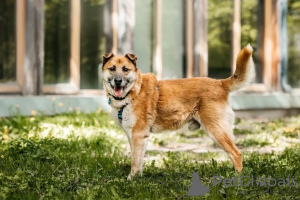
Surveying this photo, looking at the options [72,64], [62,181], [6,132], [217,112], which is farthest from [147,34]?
[62,181]

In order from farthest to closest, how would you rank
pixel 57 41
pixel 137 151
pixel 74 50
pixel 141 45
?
pixel 141 45, pixel 74 50, pixel 57 41, pixel 137 151

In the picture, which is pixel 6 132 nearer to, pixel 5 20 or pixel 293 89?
pixel 5 20

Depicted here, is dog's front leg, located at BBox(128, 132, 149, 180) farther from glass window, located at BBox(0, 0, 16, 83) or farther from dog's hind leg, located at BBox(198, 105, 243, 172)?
glass window, located at BBox(0, 0, 16, 83)

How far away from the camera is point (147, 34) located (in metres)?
8.78

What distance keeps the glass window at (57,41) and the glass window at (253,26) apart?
13.1 ft

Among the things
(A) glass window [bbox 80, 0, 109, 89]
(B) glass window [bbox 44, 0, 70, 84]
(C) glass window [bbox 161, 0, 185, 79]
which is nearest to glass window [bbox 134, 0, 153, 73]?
(C) glass window [bbox 161, 0, 185, 79]

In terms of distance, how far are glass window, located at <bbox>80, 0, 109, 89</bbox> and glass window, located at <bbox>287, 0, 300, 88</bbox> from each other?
4.90 meters

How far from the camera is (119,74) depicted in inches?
172

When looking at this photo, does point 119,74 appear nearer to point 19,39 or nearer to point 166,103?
point 166,103

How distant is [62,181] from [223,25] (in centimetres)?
674

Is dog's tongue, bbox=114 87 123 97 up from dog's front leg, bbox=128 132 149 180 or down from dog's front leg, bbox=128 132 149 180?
up

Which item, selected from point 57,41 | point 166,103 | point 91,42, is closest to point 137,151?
point 166,103

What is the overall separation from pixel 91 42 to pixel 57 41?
2.14 ft

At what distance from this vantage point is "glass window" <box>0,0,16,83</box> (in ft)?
24.3
